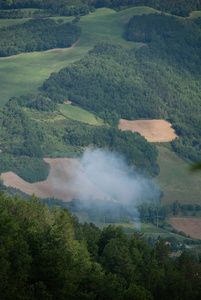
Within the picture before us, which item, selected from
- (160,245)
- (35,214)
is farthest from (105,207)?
(35,214)

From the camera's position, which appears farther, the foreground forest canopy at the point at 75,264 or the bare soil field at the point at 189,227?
the bare soil field at the point at 189,227

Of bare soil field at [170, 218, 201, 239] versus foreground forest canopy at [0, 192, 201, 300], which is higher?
foreground forest canopy at [0, 192, 201, 300]

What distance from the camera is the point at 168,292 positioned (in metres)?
89.4

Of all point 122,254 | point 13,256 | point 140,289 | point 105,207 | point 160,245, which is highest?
point 13,256

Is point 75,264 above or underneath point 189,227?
above

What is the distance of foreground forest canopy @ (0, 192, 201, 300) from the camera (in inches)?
2955

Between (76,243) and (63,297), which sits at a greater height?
(63,297)

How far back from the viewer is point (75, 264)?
3396 inches

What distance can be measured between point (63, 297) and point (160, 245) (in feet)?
131

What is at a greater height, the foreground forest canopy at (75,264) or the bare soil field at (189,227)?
the foreground forest canopy at (75,264)

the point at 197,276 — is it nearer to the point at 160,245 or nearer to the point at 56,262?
the point at 160,245

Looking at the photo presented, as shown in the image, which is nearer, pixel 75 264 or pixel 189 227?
pixel 75 264

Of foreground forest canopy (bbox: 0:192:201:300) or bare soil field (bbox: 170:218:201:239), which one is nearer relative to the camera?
foreground forest canopy (bbox: 0:192:201:300)

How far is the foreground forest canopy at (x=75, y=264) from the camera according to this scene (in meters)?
75.1
